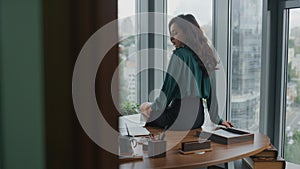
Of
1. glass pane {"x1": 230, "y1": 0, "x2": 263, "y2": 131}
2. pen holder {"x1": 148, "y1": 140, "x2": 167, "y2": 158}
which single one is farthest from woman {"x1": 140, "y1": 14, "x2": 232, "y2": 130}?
glass pane {"x1": 230, "y1": 0, "x2": 263, "y2": 131}

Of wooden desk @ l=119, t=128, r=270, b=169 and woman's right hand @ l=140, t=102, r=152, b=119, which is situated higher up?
woman's right hand @ l=140, t=102, r=152, b=119

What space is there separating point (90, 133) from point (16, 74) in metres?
0.16

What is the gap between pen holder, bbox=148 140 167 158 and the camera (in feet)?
5.35

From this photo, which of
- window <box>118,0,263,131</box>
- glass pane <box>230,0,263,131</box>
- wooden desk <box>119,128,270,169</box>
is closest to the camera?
wooden desk <box>119,128,270,169</box>

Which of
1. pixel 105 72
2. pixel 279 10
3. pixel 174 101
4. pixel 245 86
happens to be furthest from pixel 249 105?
pixel 105 72

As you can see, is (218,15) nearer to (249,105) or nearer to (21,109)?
(249,105)

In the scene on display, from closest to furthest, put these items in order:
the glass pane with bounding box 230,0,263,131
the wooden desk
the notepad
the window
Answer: the wooden desk < the notepad < the window < the glass pane with bounding box 230,0,263,131

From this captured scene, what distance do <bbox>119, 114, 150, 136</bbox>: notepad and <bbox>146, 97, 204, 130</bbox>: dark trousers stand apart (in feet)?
0.43

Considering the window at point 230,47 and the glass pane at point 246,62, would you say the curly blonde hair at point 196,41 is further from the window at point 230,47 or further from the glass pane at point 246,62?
the glass pane at point 246,62

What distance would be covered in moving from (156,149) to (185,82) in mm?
573

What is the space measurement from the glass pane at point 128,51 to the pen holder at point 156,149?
137cm

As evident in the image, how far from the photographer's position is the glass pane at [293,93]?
3.10m

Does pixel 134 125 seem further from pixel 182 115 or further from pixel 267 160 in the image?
pixel 267 160

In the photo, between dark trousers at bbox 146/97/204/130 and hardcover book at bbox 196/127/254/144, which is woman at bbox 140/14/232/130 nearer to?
dark trousers at bbox 146/97/204/130
